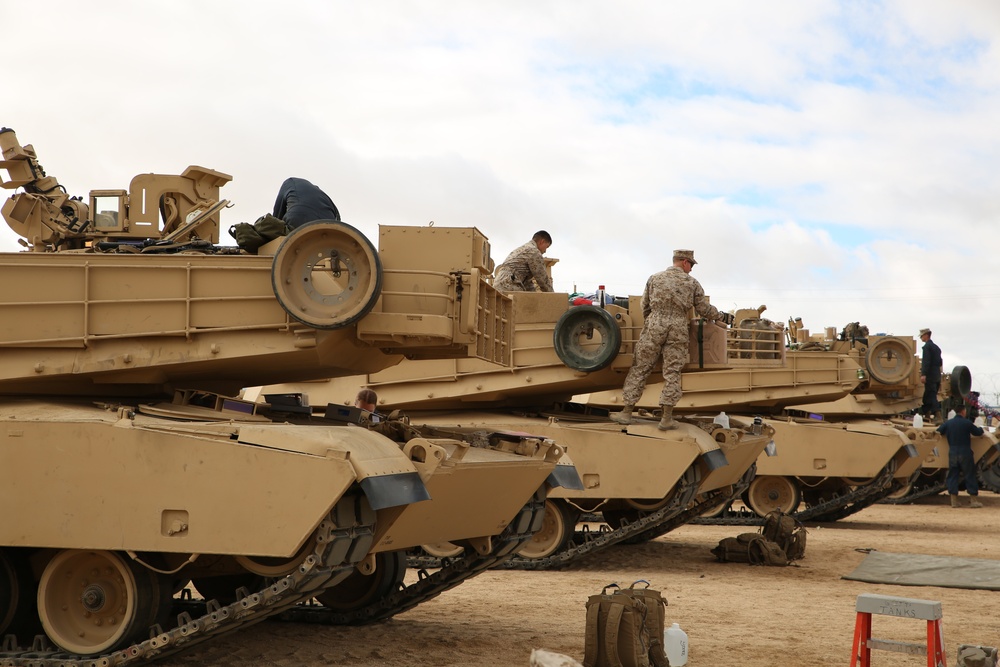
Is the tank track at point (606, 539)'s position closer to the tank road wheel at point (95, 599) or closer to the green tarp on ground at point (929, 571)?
the green tarp on ground at point (929, 571)

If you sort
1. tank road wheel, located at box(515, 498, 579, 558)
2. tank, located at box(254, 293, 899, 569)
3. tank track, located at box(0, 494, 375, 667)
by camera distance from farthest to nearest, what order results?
tank road wheel, located at box(515, 498, 579, 558) → tank, located at box(254, 293, 899, 569) → tank track, located at box(0, 494, 375, 667)

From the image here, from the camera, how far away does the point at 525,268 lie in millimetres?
14023

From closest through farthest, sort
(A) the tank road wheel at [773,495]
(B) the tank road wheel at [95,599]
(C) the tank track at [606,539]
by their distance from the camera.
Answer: (B) the tank road wheel at [95,599] → (C) the tank track at [606,539] → (A) the tank road wheel at [773,495]

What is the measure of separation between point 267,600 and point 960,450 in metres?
19.0

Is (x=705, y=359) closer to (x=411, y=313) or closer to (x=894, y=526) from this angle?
(x=411, y=313)

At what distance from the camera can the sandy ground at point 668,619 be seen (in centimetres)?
903

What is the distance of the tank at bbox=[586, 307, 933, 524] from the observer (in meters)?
18.4

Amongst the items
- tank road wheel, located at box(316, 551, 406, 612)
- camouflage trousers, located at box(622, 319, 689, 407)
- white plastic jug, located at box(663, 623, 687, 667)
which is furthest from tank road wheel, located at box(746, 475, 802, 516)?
white plastic jug, located at box(663, 623, 687, 667)

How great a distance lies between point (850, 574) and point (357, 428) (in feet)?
25.9

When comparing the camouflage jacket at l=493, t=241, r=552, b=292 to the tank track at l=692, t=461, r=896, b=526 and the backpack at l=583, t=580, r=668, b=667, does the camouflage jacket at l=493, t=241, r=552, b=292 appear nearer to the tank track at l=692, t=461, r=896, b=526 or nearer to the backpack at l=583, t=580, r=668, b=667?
the backpack at l=583, t=580, r=668, b=667

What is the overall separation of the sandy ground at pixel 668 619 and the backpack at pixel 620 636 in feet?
1.55

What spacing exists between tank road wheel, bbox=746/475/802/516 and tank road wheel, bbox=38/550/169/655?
12993 mm

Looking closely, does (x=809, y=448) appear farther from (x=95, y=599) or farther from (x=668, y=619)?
(x=95, y=599)

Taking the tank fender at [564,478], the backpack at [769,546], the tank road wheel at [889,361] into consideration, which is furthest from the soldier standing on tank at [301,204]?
the tank road wheel at [889,361]
